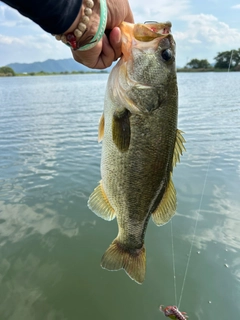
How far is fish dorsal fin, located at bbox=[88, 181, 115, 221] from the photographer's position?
267 centimetres

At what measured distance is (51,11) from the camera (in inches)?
58.8

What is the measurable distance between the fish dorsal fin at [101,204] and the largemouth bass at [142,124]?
0.09 meters

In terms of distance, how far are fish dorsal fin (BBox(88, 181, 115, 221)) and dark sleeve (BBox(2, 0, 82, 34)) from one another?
1.40 meters

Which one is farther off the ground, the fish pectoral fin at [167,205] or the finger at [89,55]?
the finger at [89,55]

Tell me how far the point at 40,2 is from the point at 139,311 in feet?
13.1

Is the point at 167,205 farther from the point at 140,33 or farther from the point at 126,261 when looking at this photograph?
the point at 140,33

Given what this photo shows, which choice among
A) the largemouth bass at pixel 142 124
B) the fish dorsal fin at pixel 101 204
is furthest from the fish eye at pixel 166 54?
the fish dorsal fin at pixel 101 204

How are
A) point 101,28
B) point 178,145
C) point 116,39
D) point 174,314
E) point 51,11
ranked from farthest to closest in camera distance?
point 174,314 → point 178,145 → point 116,39 → point 101,28 → point 51,11

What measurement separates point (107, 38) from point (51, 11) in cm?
67

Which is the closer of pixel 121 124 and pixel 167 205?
pixel 121 124

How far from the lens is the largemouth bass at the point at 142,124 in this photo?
2.21 meters

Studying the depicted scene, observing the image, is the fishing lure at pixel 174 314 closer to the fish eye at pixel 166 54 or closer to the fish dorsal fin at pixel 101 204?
the fish dorsal fin at pixel 101 204

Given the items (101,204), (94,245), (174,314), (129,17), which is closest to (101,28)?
(129,17)

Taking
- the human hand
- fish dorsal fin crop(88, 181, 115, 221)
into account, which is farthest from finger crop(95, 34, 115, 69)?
fish dorsal fin crop(88, 181, 115, 221)
